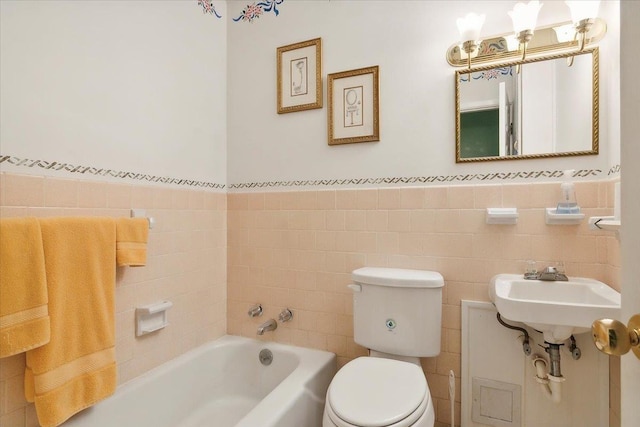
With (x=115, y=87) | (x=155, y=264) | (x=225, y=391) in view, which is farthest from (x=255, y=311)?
(x=115, y=87)

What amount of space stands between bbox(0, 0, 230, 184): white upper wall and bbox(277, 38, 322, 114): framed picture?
1.28 feet

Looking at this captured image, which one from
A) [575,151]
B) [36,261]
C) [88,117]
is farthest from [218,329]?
[575,151]

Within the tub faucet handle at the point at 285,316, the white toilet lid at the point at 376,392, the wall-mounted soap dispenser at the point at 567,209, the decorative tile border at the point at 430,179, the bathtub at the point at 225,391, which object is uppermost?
the decorative tile border at the point at 430,179

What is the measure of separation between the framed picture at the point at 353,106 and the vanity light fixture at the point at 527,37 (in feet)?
1.30

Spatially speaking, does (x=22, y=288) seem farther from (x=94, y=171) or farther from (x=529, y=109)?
(x=529, y=109)

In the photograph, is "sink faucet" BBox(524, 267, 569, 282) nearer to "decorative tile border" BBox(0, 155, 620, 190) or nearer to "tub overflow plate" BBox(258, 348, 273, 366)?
"decorative tile border" BBox(0, 155, 620, 190)

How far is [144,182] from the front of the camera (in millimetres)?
1525

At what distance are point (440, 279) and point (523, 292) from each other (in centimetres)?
33

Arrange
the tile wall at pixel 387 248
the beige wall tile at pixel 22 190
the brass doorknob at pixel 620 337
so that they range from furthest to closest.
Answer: the tile wall at pixel 387 248 < the beige wall tile at pixel 22 190 < the brass doorknob at pixel 620 337

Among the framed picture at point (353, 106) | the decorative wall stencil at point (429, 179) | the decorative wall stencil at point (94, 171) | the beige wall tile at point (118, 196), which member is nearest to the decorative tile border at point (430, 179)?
the decorative wall stencil at point (429, 179)

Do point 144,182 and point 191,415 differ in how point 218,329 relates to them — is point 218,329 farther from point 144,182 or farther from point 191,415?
→ point 144,182

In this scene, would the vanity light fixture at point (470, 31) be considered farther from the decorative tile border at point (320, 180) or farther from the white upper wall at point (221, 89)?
the decorative tile border at point (320, 180)

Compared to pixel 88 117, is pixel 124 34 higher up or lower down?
higher up

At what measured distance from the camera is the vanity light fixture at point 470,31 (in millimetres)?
1426
